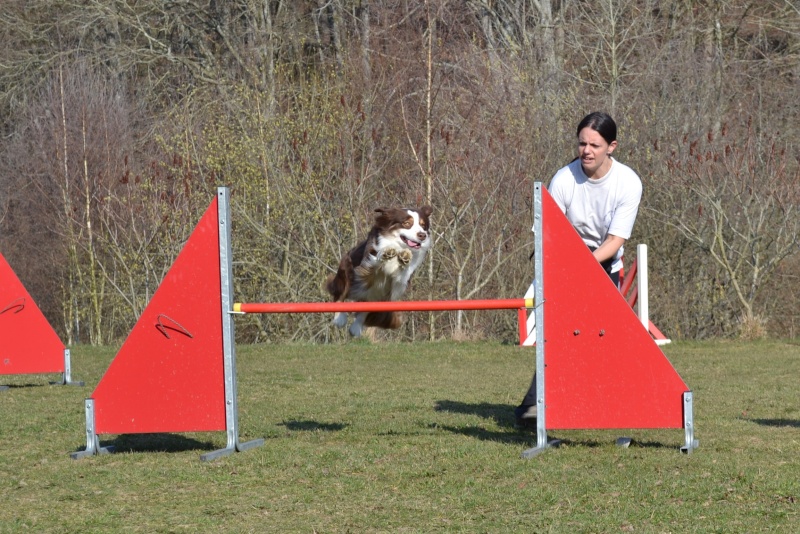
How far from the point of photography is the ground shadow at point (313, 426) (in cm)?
615

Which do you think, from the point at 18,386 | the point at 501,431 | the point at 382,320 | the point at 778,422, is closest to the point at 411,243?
the point at 382,320

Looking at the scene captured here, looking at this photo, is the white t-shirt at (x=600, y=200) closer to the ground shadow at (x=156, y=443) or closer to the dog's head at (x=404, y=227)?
the dog's head at (x=404, y=227)

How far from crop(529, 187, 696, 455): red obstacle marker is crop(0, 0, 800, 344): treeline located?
7.46 metres

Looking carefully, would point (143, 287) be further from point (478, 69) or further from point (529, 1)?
point (529, 1)

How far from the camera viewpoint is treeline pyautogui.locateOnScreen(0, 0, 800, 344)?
13.2 meters

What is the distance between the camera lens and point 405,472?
482 centimetres

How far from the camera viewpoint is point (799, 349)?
10.7m

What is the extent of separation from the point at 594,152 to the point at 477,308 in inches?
39.1

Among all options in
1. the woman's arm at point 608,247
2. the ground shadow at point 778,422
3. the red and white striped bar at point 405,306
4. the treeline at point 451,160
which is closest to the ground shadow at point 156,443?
the red and white striped bar at point 405,306

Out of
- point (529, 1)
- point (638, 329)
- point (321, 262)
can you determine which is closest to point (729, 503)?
point (638, 329)

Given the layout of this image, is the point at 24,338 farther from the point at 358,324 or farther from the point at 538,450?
the point at 538,450

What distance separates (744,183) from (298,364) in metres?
5.96

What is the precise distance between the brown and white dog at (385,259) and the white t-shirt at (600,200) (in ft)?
3.13

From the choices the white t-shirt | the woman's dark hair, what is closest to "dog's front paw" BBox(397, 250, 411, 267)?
the white t-shirt
